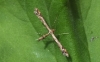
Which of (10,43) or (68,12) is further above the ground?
(68,12)

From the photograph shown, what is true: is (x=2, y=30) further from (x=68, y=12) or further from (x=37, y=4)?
(x=68, y=12)

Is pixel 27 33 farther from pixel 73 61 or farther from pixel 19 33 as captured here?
pixel 73 61

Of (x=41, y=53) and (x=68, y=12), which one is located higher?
(x=68, y=12)

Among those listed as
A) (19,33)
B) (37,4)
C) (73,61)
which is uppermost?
(37,4)

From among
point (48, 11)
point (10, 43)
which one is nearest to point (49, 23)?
point (48, 11)

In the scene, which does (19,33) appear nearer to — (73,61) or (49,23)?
(49,23)

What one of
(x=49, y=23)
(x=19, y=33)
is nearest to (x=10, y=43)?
(x=19, y=33)
